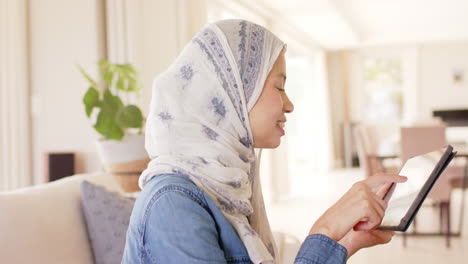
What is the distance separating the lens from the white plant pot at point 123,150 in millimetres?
2559

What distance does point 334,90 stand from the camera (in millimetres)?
12133

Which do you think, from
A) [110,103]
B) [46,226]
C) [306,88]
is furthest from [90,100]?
[306,88]

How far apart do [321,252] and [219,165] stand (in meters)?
0.25

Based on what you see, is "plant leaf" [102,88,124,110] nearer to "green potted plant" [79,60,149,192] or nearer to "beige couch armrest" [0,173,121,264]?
"green potted plant" [79,60,149,192]

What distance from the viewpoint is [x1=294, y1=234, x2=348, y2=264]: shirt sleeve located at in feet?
3.18

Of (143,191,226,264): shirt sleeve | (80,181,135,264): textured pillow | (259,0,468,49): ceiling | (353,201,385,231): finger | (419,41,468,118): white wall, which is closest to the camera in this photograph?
(143,191,226,264): shirt sleeve

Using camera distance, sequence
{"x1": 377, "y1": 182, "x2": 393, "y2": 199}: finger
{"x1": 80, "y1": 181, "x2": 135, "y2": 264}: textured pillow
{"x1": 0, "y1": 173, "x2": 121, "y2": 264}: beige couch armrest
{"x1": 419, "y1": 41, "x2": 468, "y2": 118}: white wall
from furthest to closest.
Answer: {"x1": 419, "y1": 41, "x2": 468, "y2": 118}: white wall < {"x1": 80, "y1": 181, "x2": 135, "y2": 264}: textured pillow < {"x1": 0, "y1": 173, "x2": 121, "y2": 264}: beige couch armrest < {"x1": 377, "y1": 182, "x2": 393, "y2": 199}: finger

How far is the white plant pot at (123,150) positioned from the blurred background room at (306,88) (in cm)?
7

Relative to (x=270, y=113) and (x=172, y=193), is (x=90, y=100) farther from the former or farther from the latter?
(x=172, y=193)

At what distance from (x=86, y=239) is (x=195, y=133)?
36.2 inches

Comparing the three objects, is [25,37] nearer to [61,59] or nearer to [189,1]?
[61,59]

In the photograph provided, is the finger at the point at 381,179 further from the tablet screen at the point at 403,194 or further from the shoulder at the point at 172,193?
the shoulder at the point at 172,193

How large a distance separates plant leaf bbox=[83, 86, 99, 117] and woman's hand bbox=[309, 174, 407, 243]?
5.76 ft

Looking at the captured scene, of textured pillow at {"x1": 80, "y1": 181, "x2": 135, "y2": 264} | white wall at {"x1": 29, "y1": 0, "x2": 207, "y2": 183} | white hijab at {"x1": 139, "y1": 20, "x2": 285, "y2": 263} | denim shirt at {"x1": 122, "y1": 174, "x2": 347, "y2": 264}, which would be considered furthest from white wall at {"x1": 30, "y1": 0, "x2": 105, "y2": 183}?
denim shirt at {"x1": 122, "y1": 174, "x2": 347, "y2": 264}
